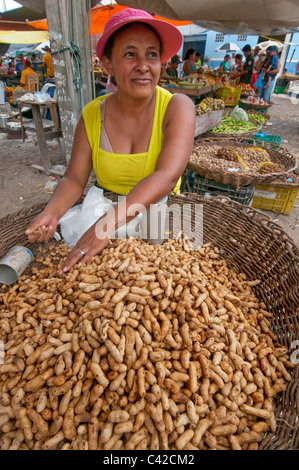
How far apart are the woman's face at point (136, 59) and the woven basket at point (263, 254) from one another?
96cm

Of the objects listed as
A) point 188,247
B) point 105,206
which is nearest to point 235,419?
point 188,247

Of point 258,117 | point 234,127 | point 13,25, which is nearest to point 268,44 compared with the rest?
point 258,117

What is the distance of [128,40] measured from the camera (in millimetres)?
1587

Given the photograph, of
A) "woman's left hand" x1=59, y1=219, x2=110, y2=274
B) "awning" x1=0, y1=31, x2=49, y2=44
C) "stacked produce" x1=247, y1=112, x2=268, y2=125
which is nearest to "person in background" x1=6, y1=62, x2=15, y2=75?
"awning" x1=0, y1=31, x2=49, y2=44

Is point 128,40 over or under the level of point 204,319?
over

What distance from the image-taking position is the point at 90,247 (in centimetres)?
164

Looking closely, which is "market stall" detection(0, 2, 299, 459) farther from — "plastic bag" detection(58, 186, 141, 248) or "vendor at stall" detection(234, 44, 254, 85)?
"vendor at stall" detection(234, 44, 254, 85)

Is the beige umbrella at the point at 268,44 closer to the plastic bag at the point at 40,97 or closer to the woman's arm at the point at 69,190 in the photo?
the plastic bag at the point at 40,97

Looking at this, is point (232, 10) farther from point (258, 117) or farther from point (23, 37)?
point (23, 37)

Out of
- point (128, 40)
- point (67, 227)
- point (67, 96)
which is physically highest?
point (128, 40)

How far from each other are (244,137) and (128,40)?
145 inches

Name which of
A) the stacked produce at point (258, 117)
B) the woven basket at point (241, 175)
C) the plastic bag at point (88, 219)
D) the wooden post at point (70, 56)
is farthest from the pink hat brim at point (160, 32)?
the stacked produce at point (258, 117)

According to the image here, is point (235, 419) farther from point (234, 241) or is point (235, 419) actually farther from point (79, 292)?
point (234, 241)

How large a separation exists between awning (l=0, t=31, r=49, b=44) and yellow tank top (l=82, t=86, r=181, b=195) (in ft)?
36.2
